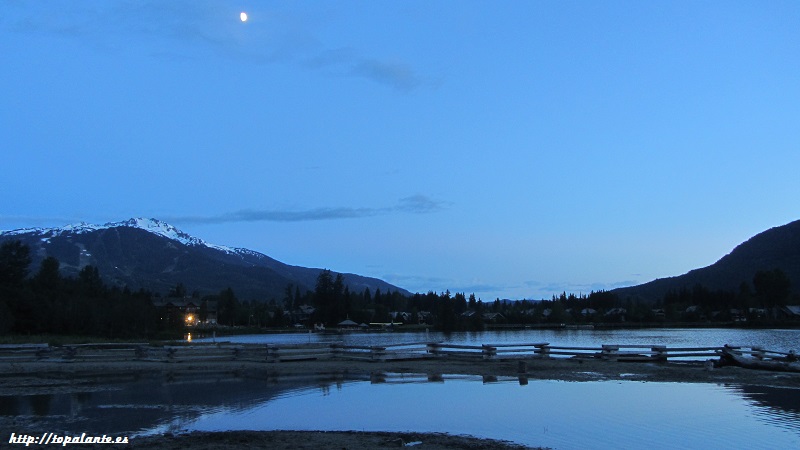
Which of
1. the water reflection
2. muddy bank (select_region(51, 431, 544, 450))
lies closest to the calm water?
the water reflection

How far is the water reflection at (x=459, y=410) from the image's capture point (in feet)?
58.5

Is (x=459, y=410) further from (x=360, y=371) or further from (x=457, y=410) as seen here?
(x=360, y=371)

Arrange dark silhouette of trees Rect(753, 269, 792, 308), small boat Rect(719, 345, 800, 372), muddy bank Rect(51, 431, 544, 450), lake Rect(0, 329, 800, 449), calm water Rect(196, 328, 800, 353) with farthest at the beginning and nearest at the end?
dark silhouette of trees Rect(753, 269, 792, 308), calm water Rect(196, 328, 800, 353), small boat Rect(719, 345, 800, 372), lake Rect(0, 329, 800, 449), muddy bank Rect(51, 431, 544, 450)

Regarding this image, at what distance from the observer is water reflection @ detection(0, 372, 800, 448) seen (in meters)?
17.8

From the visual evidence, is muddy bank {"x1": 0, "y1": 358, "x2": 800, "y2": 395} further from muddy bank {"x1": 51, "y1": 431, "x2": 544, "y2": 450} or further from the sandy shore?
muddy bank {"x1": 51, "y1": 431, "x2": 544, "y2": 450}

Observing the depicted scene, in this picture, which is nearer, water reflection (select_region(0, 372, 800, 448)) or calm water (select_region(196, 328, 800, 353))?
water reflection (select_region(0, 372, 800, 448))

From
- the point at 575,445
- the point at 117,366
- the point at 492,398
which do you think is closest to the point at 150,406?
the point at 492,398

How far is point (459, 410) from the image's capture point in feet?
72.2

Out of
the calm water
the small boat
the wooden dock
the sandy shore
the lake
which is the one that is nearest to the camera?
the lake

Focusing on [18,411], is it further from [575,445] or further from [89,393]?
[575,445]

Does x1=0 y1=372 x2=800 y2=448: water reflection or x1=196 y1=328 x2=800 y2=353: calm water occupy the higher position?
x1=196 y1=328 x2=800 y2=353: calm water

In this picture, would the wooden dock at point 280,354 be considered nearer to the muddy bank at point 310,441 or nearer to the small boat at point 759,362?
the small boat at point 759,362

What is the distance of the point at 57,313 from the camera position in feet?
263

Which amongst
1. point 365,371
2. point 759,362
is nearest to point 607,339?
point 759,362
